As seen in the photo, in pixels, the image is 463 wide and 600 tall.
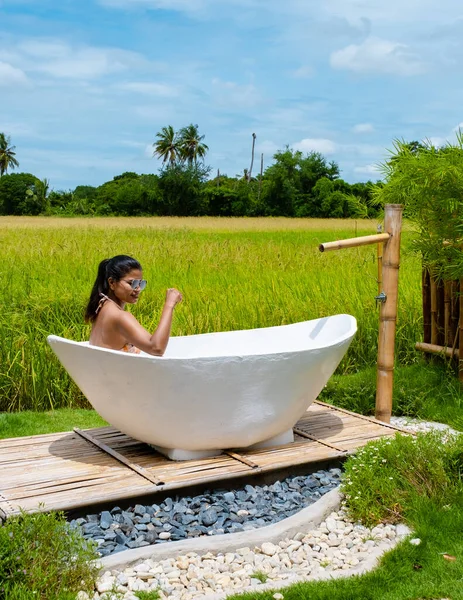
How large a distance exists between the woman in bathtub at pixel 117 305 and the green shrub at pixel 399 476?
102cm

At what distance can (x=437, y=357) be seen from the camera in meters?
5.24

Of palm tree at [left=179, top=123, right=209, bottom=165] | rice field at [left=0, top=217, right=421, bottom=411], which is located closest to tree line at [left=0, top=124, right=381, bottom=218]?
palm tree at [left=179, top=123, right=209, bottom=165]

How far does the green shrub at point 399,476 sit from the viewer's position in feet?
9.72

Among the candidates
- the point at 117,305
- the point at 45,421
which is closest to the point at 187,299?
the point at 45,421

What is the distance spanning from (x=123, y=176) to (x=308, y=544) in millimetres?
46212

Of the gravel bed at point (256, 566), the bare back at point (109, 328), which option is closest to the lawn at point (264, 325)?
the gravel bed at point (256, 566)

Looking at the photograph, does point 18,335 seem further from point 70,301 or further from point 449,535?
point 449,535

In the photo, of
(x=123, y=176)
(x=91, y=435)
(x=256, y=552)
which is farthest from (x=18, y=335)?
(x=123, y=176)

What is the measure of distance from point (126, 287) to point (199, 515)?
1.04m

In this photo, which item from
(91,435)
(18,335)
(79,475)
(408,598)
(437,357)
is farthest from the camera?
(437,357)

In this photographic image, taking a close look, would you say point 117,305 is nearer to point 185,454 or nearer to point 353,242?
point 185,454

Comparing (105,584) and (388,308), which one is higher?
(388,308)

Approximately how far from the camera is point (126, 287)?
3281 millimetres

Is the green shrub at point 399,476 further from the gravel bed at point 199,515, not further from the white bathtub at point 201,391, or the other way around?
the white bathtub at point 201,391
